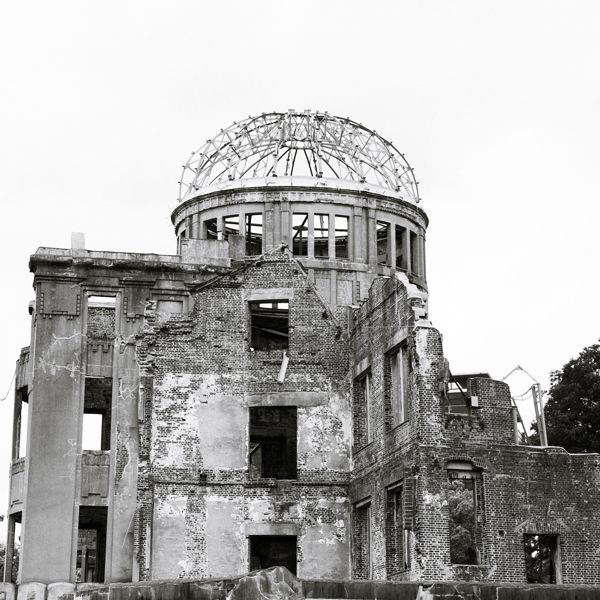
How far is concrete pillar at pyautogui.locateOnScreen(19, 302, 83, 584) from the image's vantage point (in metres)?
29.3

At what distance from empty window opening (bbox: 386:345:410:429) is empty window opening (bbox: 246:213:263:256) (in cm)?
1163

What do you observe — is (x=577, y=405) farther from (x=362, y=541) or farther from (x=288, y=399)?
(x=362, y=541)

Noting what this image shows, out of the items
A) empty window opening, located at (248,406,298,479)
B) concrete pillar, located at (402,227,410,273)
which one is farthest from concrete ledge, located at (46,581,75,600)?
concrete pillar, located at (402,227,410,273)

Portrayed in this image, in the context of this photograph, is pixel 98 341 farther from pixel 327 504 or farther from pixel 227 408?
pixel 327 504

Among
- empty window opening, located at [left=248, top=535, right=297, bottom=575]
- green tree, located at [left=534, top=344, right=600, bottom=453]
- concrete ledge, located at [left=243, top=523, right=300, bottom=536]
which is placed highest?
green tree, located at [left=534, top=344, right=600, bottom=453]

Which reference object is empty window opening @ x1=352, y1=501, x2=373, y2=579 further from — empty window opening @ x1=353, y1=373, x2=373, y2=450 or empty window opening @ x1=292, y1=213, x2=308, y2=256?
empty window opening @ x1=292, y1=213, x2=308, y2=256

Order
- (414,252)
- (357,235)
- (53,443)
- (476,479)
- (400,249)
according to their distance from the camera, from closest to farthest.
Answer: (476,479) → (53,443) → (357,235) → (400,249) → (414,252)

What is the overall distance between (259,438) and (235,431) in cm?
288

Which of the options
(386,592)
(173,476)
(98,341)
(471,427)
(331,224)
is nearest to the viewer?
(386,592)

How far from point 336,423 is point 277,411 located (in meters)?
2.31

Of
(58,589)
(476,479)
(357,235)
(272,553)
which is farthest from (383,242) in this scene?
(58,589)

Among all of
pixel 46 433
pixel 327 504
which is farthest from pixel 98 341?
pixel 327 504

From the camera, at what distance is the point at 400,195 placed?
37625 millimetres

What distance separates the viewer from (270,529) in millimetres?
28344
